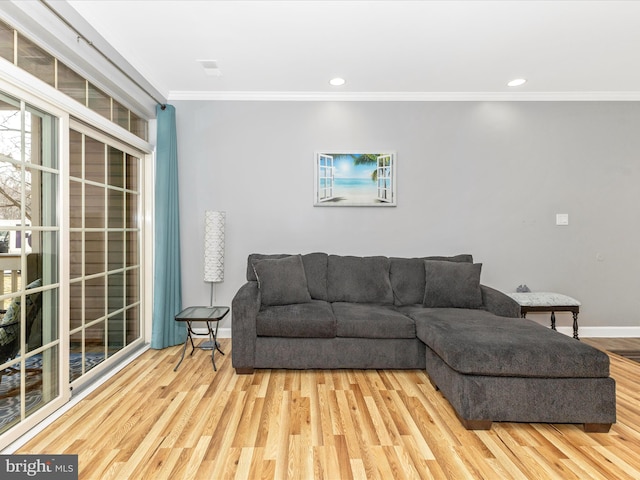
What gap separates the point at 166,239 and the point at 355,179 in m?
2.14

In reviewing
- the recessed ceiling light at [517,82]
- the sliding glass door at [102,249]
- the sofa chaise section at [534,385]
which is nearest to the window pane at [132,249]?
the sliding glass door at [102,249]

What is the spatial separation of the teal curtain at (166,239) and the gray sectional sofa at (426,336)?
2.86 ft

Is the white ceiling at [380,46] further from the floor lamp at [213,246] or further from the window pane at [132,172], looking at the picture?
the floor lamp at [213,246]

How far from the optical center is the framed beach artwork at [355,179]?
3.97 m

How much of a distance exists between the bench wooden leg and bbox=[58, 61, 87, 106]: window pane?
401cm

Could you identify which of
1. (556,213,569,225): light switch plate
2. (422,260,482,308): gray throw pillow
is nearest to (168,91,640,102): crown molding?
(556,213,569,225): light switch plate

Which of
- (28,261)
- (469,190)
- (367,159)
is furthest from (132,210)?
(469,190)

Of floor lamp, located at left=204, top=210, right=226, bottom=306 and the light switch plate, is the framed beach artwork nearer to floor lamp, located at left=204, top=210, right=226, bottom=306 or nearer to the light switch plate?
floor lamp, located at left=204, top=210, right=226, bottom=306

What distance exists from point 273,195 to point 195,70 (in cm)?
146

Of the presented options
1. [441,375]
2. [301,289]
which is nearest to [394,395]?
[441,375]

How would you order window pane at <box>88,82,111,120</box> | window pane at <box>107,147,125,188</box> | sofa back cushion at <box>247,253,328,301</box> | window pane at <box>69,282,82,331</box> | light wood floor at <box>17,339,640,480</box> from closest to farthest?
light wood floor at <box>17,339,640,480</box>
window pane at <box>69,282,82,331</box>
window pane at <box>88,82,111,120</box>
window pane at <box>107,147,125,188</box>
sofa back cushion at <box>247,253,328,301</box>

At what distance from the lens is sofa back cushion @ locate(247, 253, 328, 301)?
11.6 ft

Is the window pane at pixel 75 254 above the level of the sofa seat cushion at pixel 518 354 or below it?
above

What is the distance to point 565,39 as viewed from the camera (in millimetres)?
2857
